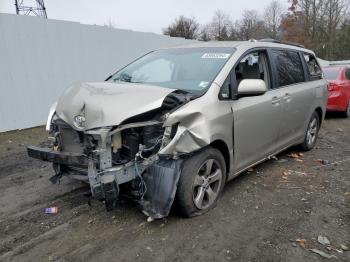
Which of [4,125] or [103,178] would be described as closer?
[103,178]

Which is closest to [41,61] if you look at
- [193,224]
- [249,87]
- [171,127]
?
[249,87]

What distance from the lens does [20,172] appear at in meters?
5.62

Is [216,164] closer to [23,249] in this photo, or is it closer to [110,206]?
[110,206]

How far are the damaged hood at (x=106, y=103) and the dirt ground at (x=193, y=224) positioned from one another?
1111 millimetres

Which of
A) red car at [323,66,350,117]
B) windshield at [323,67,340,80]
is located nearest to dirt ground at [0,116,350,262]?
→ red car at [323,66,350,117]

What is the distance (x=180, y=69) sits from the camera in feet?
15.0

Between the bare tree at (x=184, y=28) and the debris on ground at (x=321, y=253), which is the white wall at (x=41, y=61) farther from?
the bare tree at (x=184, y=28)

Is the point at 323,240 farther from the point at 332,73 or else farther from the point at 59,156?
the point at 332,73

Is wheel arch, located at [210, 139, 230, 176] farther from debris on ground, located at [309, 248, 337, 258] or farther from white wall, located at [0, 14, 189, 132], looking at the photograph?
white wall, located at [0, 14, 189, 132]

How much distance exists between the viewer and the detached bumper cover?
3.53 m

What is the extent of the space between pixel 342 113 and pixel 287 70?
618 centimetres

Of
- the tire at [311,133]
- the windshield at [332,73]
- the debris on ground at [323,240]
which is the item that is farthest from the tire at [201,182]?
the windshield at [332,73]

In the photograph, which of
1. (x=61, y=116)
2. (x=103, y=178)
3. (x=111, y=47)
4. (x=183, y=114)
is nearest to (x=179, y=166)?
(x=183, y=114)

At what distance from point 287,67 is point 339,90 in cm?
563
